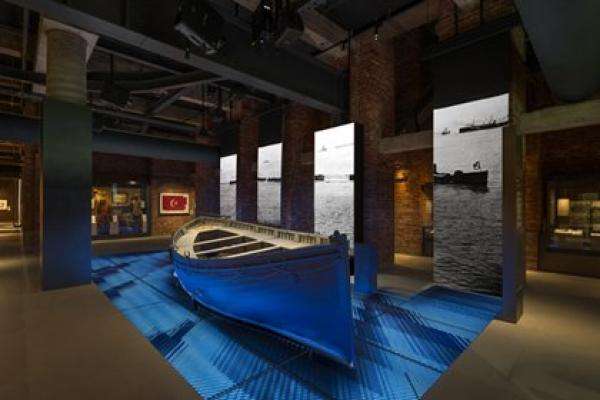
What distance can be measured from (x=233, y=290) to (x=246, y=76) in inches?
159

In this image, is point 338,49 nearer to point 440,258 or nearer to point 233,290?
point 440,258

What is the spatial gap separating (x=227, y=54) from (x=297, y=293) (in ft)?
14.3

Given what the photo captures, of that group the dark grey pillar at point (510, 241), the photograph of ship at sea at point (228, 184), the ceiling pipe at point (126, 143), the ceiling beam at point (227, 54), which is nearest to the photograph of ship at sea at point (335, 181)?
the ceiling beam at point (227, 54)

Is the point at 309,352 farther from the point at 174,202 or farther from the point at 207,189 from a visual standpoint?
the point at 174,202

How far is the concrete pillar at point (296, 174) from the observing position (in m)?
10.1

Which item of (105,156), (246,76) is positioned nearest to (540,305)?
(246,76)

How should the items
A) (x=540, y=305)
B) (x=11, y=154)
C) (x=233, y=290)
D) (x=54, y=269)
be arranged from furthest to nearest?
(x=11, y=154), (x=54, y=269), (x=540, y=305), (x=233, y=290)

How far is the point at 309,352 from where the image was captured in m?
3.72

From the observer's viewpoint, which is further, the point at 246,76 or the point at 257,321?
the point at 246,76

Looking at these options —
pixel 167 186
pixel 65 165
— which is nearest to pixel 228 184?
pixel 167 186

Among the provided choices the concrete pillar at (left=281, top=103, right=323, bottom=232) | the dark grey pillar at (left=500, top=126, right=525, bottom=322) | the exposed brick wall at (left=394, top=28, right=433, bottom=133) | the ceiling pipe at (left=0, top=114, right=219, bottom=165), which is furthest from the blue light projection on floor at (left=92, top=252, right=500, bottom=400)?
the ceiling pipe at (left=0, top=114, right=219, bottom=165)

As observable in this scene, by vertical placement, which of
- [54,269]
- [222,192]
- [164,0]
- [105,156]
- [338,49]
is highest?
[338,49]

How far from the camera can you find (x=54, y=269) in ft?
18.4

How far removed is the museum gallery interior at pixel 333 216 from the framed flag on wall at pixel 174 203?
477 centimetres
